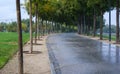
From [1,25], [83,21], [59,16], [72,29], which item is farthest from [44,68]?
[1,25]

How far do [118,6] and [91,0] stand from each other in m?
11.5

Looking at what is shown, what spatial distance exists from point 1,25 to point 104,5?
106632 millimetres

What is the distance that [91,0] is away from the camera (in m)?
50.2

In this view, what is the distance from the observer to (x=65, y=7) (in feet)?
258

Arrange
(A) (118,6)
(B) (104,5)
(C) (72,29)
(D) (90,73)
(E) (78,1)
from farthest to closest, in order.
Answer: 1. (C) (72,29)
2. (E) (78,1)
3. (B) (104,5)
4. (A) (118,6)
5. (D) (90,73)

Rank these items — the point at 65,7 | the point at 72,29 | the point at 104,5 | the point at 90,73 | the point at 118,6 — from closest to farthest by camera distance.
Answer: the point at 90,73 → the point at 118,6 → the point at 104,5 → the point at 65,7 → the point at 72,29

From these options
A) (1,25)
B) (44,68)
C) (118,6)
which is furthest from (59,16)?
(44,68)

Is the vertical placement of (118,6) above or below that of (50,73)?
above

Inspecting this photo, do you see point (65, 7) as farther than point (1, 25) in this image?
No

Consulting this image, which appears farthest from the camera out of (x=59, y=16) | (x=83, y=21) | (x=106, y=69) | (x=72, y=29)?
(x=72, y=29)

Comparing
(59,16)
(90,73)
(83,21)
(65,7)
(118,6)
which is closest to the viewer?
(90,73)

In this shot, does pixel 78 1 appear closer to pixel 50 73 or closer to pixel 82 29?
pixel 82 29

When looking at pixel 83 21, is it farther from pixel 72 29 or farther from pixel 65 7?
pixel 72 29

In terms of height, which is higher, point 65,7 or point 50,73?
point 65,7
